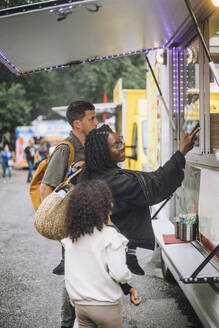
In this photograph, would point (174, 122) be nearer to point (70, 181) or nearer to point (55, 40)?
point (55, 40)

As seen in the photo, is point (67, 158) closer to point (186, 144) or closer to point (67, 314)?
point (186, 144)

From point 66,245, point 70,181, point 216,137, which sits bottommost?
point 66,245

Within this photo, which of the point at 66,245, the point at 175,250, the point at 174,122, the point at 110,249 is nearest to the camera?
the point at 110,249

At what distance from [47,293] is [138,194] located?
2675mm

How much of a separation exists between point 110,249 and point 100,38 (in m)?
2.38

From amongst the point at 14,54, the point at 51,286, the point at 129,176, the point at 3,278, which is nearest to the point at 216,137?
the point at 129,176

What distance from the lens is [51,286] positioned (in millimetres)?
4758

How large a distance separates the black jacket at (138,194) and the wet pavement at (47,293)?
5.39 ft

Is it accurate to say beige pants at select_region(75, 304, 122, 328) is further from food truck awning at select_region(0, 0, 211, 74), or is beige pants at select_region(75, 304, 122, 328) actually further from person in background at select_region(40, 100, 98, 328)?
food truck awning at select_region(0, 0, 211, 74)

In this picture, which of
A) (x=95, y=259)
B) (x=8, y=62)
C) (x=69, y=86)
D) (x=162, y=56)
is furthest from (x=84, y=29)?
(x=69, y=86)

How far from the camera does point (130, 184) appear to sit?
2.43 metres

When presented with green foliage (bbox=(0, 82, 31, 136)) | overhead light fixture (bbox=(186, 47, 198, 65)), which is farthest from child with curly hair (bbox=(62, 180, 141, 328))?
green foliage (bbox=(0, 82, 31, 136))

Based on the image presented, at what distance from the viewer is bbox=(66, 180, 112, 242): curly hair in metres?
2.22

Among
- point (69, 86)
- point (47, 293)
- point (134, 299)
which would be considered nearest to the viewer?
point (134, 299)
